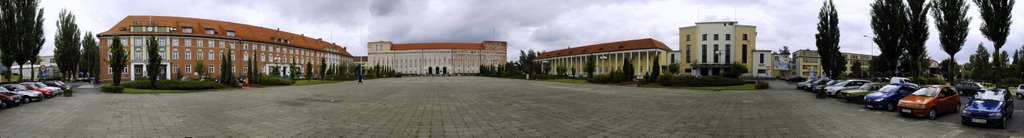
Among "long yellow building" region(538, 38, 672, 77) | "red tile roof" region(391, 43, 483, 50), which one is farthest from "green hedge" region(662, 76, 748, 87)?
"red tile roof" region(391, 43, 483, 50)

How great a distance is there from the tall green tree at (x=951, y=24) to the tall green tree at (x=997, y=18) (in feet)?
2.91

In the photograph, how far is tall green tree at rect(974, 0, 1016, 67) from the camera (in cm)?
2488

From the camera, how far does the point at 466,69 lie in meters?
155

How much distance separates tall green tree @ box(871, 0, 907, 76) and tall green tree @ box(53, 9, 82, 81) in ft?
250

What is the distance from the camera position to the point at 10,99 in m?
→ 15.4

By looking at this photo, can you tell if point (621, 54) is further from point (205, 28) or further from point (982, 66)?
point (205, 28)

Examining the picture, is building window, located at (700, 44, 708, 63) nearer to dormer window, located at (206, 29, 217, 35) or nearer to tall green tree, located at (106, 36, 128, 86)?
tall green tree, located at (106, 36, 128, 86)

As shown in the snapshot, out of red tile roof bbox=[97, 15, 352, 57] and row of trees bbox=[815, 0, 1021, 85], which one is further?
red tile roof bbox=[97, 15, 352, 57]

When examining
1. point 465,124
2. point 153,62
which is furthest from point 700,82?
point 153,62

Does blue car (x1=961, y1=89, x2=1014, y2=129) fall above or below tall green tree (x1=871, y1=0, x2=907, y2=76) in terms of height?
below

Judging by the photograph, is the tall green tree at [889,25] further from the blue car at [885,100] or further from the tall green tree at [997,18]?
the blue car at [885,100]

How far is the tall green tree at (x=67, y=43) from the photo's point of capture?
50.7 metres

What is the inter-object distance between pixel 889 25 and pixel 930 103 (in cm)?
2364

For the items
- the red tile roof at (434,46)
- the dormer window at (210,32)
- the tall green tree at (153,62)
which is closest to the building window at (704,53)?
the tall green tree at (153,62)
